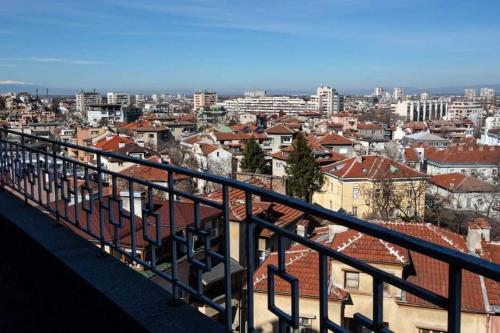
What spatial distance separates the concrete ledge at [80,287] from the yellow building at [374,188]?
29.2 meters

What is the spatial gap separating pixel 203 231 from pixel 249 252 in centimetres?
49

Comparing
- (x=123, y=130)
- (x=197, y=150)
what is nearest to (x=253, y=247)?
(x=197, y=150)

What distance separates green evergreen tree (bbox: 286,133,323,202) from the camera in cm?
3997

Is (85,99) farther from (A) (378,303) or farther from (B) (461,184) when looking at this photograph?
(A) (378,303)

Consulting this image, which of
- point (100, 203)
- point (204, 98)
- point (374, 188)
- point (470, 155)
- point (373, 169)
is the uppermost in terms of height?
point (204, 98)

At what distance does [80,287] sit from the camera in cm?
370

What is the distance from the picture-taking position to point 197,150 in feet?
174

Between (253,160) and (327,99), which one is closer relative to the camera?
(253,160)

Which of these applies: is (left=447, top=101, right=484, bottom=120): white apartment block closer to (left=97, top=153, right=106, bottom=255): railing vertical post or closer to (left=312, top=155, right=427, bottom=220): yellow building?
(left=312, top=155, right=427, bottom=220): yellow building

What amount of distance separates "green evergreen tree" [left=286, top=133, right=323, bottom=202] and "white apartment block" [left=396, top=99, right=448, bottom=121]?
133m

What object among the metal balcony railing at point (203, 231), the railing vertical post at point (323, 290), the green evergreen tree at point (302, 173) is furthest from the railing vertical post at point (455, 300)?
the green evergreen tree at point (302, 173)

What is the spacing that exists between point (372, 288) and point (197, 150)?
2025 inches

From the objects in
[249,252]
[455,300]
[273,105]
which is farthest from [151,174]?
[273,105]

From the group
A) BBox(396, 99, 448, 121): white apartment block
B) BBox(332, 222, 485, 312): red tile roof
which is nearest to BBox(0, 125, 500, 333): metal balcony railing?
BBox(332, 222, 485, 312): red tile roof
